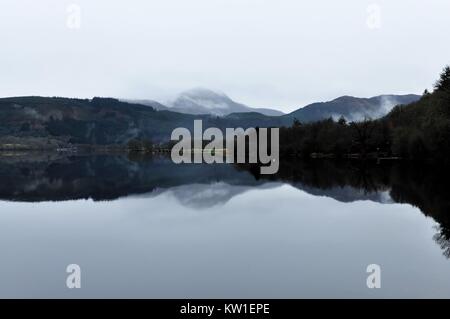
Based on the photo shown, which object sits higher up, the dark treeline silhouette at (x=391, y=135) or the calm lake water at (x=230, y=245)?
the dark treeline silhouette at (x=391, y=135)

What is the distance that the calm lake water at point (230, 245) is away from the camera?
18.1 m

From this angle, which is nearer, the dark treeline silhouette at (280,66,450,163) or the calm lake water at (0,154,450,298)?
the calm lake water at (0,154,450,298)

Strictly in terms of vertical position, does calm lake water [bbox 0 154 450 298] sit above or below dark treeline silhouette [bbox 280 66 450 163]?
below

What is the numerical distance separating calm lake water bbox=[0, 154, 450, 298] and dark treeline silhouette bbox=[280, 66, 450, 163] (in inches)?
1099

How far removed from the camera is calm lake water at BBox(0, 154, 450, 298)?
714 inches

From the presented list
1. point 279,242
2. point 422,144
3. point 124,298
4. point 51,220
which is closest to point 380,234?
point 279,242

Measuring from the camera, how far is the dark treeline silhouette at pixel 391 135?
75.1 meters

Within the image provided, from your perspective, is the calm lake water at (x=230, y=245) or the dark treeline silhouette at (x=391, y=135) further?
the dark treeline silhouette at (x=391, y=135)

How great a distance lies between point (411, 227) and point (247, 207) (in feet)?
51.5

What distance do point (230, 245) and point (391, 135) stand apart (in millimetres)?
100195

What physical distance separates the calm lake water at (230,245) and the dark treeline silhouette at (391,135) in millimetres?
27915

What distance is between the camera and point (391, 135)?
386ft
